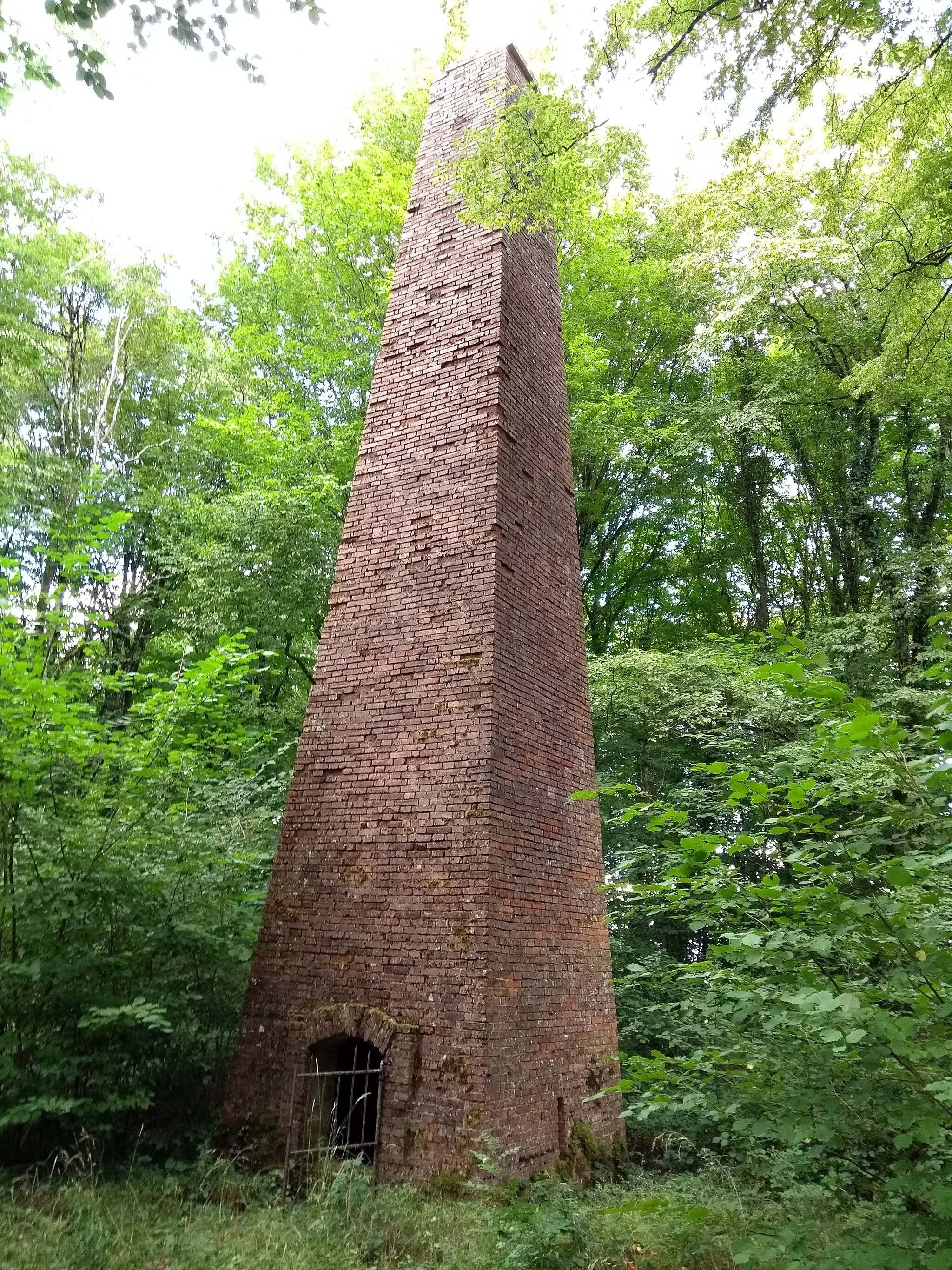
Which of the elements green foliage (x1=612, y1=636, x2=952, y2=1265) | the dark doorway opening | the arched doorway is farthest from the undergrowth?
green foliage (x1=612, y1=636, x2=952, y2=1265)

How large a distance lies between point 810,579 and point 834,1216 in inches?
549

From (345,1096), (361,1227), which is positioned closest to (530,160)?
(361,1227)

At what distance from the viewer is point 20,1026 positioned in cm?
518

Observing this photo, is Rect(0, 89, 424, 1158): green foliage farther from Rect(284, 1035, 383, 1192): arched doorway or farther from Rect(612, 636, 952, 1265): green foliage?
Rect(612, 636, 952, 1265): green foliage

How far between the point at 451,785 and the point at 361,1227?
8.57 ft

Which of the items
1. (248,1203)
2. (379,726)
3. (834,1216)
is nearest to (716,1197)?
(834,1216)

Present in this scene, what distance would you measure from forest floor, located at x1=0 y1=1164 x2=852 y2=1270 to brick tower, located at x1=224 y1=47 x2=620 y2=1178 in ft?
1.47

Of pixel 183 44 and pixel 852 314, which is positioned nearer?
pixel 183 44

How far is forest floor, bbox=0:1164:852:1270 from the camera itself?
12.6ft

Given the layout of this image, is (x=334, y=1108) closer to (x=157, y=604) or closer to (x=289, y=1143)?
(x=289, y=1143)

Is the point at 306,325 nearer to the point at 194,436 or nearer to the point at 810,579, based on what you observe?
the point at 194,436

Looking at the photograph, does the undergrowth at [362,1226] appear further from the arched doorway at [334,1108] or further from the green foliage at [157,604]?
the green foliage at [157,604]

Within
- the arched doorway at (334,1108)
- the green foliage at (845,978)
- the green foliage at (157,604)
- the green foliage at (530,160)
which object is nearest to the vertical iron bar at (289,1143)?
the arched doorway at (334,1108)

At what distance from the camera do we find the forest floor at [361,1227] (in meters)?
3.85
